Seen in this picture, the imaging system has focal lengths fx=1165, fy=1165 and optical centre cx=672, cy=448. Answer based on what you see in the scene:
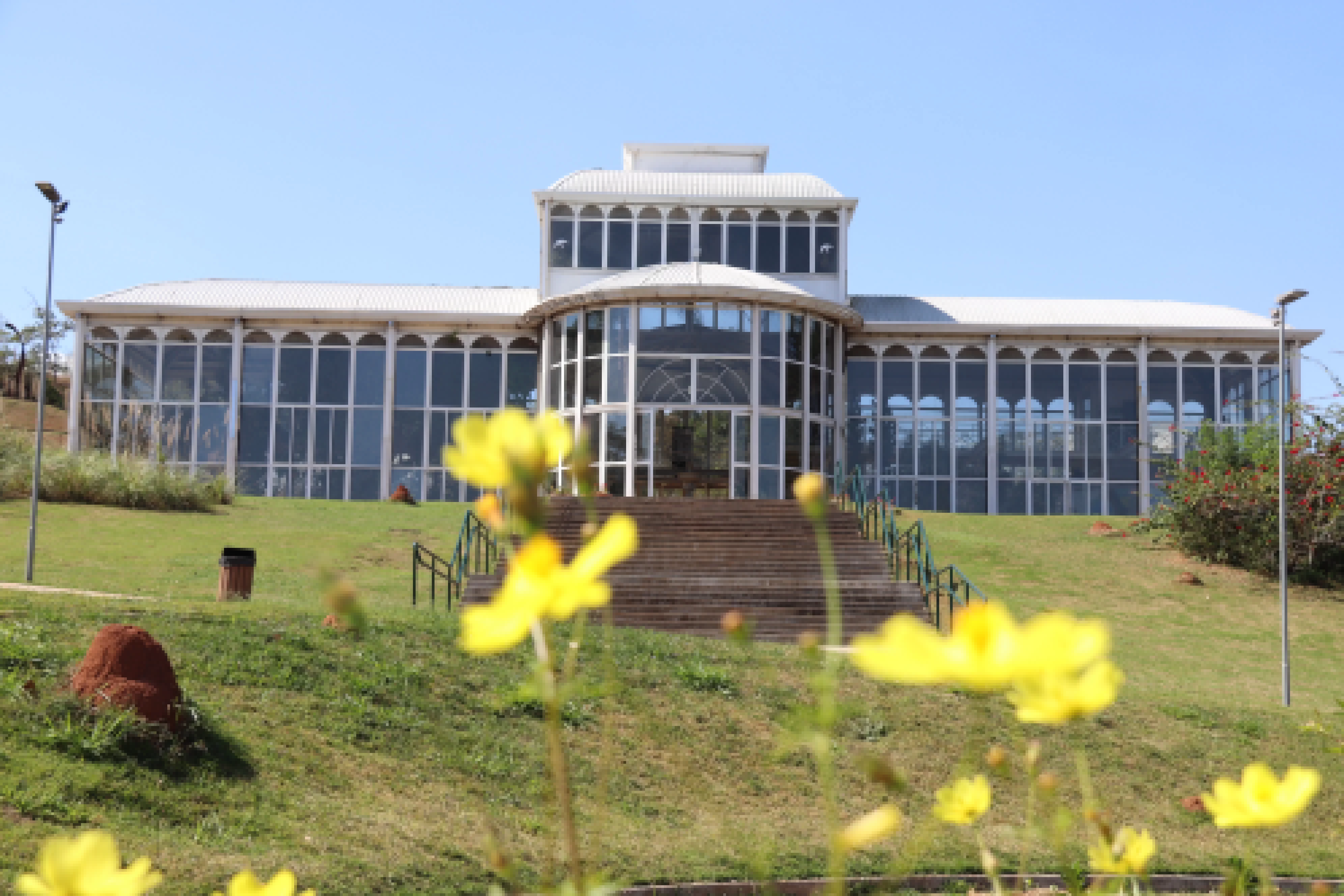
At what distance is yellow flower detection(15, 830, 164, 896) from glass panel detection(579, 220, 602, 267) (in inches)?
1244

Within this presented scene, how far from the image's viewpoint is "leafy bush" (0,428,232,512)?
22812mm

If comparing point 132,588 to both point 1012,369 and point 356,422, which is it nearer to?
point 356,422

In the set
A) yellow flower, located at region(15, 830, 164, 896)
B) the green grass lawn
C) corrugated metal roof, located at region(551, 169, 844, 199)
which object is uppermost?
corrugated metal roof, located at region(551, 169, 844, 199)

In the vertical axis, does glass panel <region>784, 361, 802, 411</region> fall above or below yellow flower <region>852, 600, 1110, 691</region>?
above

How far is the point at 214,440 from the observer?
3130cm

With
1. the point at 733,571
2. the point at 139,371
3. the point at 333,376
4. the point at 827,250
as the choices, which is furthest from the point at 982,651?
the point at 139,371

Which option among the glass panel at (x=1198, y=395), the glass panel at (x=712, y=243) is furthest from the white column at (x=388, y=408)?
the glass panel at (x=1198, y=395)

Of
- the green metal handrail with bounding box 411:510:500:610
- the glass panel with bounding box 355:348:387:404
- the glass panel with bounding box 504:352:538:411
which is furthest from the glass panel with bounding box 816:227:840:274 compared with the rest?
the green metal handrail with bounding box 411:510:500:610

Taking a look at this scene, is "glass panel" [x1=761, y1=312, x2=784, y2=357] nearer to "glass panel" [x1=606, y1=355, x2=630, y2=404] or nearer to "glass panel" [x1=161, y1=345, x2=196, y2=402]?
"glass panel" [x1=606, y1=355, x2=630, y2=404]

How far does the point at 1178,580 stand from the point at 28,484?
21.5 meters

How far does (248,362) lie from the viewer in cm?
3175

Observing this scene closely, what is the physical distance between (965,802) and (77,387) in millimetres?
33915

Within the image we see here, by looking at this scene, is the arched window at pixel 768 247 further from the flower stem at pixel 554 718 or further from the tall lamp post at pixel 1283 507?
the flower stem at pixel 554 718

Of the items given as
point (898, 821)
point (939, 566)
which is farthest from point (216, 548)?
point (898, 821)
